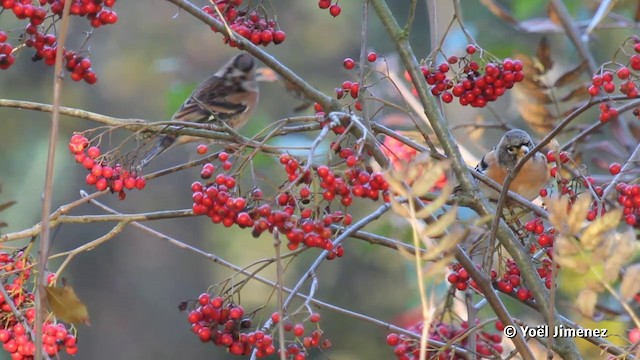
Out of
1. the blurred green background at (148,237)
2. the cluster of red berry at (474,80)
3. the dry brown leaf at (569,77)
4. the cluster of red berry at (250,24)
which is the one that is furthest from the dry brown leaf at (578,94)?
the blurred green background at (148,237)

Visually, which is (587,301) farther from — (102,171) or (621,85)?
(102,171)

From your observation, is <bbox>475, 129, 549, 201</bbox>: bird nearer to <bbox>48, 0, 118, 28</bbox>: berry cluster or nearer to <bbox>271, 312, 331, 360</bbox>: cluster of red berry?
<bbox>271, 312, 331, 360</bbox>: cluster of red berry

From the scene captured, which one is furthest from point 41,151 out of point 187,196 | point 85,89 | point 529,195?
point 529,195

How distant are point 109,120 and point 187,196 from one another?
536cm

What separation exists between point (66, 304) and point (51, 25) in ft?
2.41

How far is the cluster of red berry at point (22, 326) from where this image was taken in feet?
5.29

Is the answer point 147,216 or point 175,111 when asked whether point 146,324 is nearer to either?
point 175,111

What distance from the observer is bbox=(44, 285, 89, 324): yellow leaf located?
1.44m

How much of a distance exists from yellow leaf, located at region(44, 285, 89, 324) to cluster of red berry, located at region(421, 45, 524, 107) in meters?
0.98

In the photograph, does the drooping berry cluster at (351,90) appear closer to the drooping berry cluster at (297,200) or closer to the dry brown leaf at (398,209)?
the drooping berry cluster at (297,200)

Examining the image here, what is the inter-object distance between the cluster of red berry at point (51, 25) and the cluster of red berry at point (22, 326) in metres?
0.44

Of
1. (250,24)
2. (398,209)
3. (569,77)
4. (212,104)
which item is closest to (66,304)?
(398,209)

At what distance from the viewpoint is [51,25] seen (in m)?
1.95

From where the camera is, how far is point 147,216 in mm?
1800
